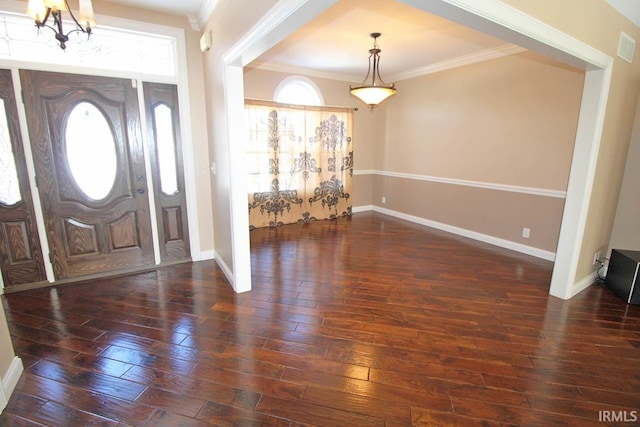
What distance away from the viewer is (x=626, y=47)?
2.74 metres

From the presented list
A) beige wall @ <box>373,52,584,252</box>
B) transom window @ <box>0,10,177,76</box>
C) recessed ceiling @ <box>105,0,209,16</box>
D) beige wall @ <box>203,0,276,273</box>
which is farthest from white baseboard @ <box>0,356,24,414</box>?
beige wall @ <box>373,52,584,252</box>

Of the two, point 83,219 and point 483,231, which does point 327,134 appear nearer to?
point 483,231

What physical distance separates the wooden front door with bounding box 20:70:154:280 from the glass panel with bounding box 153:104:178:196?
0.63 ft

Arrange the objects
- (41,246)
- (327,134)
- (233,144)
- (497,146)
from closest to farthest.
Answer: (233,144)
(41,246)
(497,146)
(327,134)

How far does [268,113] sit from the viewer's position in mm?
5129

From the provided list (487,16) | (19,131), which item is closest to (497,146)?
(487,16)

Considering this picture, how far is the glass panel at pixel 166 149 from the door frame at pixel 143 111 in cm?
12

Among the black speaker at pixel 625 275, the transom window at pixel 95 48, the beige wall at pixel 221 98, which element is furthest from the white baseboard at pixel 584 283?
the transom window at pixel 95 48

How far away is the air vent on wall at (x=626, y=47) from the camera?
8.81 ft

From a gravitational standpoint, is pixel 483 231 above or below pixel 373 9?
below

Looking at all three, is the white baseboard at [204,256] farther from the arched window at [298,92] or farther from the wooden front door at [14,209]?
the arched window at [298,92]

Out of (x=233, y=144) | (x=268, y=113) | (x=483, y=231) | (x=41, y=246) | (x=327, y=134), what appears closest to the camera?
(x=233, y=144)

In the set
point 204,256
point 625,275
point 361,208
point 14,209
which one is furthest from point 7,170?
point 625,275

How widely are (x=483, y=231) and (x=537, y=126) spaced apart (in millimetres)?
1615
